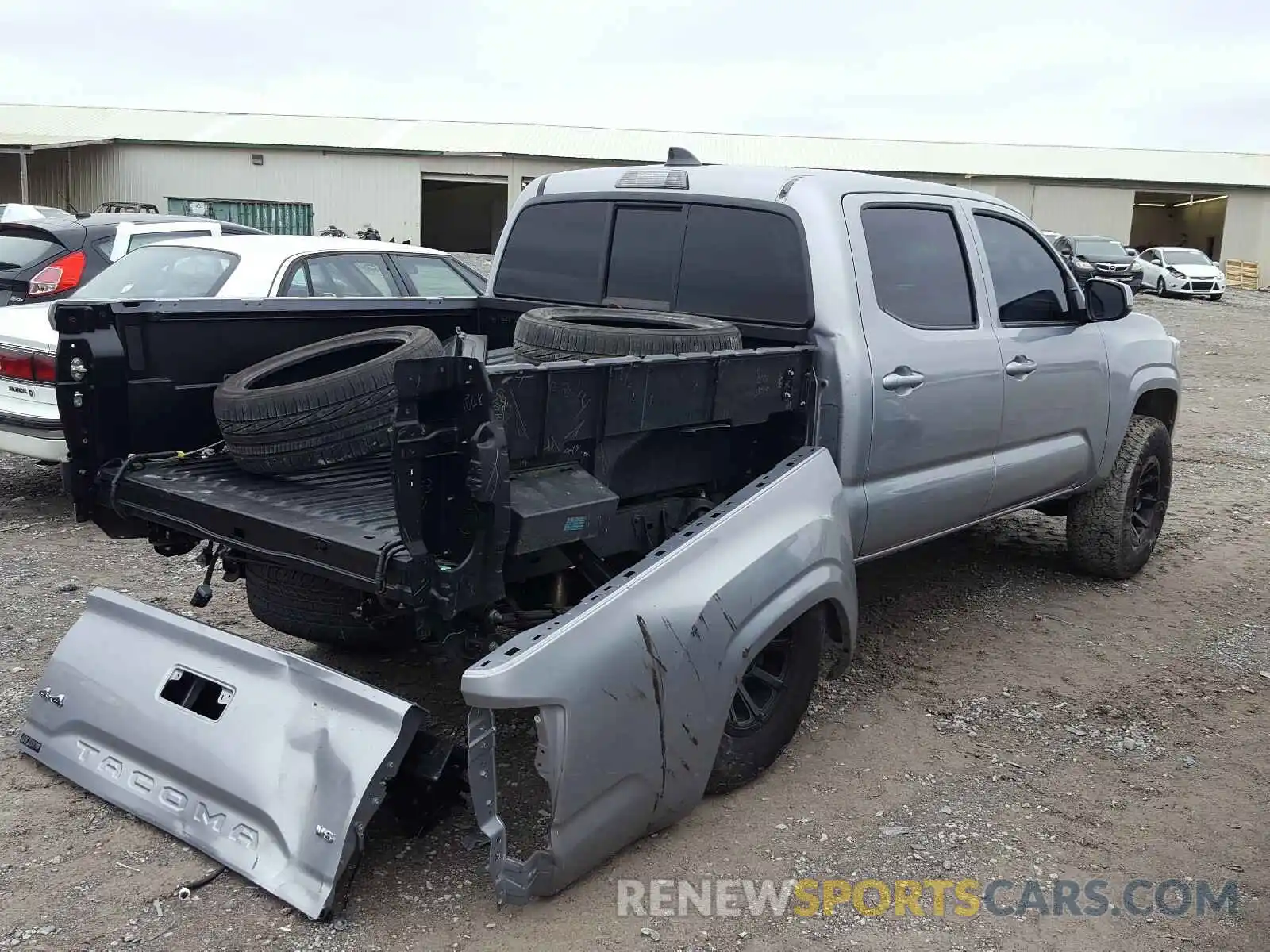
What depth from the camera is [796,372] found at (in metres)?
4.02

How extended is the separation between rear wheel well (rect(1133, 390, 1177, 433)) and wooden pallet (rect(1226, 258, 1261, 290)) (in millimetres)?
35264

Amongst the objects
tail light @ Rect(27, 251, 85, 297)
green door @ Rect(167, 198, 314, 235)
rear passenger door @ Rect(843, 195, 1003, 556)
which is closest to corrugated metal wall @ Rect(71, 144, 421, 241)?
green door @ Rect(167, 198, 314, 235)

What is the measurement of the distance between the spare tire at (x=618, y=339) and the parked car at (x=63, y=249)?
614 centimetres

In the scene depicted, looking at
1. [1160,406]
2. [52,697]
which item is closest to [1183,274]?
[1160,406]

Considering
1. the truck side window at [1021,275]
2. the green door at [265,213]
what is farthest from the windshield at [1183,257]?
the truck side window at [1021,275]

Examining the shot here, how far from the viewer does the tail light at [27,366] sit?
6.08 meters

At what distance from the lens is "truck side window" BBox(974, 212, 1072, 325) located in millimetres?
5043

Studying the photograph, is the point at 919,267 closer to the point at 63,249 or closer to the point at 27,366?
the point at 27,366

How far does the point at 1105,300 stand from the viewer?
544 centimetres

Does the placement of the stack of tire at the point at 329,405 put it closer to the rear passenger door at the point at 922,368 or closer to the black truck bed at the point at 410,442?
the black truck bed at the point at 410,442

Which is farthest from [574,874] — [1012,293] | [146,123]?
[146,123]

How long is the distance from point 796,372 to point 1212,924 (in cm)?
209

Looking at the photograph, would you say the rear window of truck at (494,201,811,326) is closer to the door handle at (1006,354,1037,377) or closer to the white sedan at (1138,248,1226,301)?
the door handle at (1006,354,1037,377)

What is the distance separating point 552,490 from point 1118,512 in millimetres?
3916
